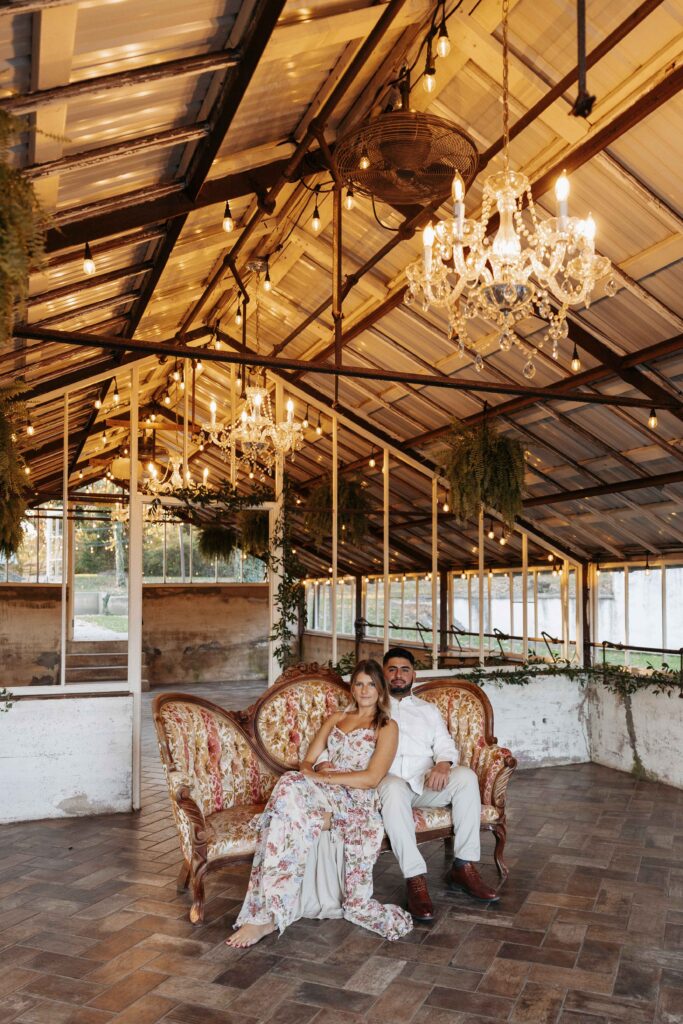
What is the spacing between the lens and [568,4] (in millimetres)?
4301

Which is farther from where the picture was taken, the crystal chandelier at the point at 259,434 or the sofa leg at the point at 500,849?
the crystal chandelier at the point at 259,434

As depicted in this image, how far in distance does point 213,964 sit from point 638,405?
4719 millimetres

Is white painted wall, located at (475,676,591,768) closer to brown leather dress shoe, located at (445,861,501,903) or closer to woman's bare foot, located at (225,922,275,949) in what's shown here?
brown leather dress shoe, located at (445,861,501,903)

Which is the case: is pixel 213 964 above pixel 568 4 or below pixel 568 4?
below

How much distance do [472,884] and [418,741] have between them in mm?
764

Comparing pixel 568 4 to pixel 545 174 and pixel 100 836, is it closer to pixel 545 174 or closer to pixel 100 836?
pixel 545 174

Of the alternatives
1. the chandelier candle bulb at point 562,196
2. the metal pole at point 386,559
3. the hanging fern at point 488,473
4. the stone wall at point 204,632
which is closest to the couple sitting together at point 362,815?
the chandelier candle bulb at point 562,196

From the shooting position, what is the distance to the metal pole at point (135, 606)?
20.1 feet

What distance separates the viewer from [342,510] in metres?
9.54

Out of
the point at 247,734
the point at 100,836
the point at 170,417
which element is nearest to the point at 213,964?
the point at 247,734

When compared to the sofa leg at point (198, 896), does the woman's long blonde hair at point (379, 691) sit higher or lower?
higher

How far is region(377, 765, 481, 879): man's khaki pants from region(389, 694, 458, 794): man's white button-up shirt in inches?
3.0

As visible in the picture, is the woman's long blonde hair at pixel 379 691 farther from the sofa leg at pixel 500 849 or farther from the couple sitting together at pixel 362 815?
the sofa leg at pixel 500 849

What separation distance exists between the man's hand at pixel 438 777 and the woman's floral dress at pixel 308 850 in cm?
37
